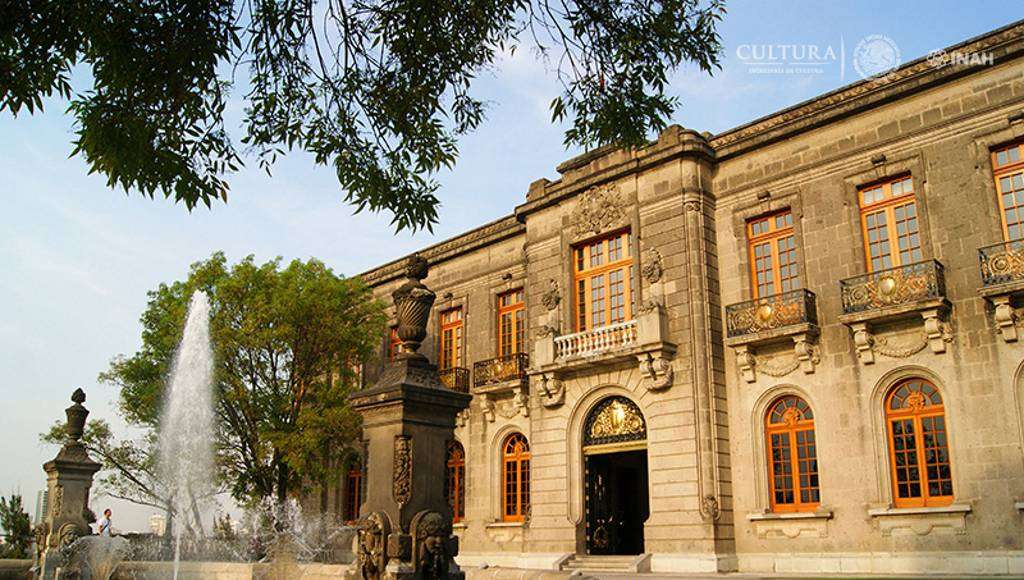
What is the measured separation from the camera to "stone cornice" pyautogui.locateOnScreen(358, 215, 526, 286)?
25.4 m

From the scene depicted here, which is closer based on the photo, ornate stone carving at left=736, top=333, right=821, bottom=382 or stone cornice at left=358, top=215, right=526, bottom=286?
ornate stone carving at left=736, top=333, right=821, bottom=382

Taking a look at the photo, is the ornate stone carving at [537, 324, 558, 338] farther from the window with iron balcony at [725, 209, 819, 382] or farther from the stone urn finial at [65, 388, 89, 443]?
the stone urn finial at [65, 388, 89, 443]

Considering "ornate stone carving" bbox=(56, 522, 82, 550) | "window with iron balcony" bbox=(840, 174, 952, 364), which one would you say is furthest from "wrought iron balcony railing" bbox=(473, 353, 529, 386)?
"ornate stone carving" bbox=(56, 522, 82, 550)

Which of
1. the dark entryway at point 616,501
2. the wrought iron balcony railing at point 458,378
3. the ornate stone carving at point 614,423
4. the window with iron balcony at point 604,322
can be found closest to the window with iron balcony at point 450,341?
the wrought iron balcony railing at point 458,378

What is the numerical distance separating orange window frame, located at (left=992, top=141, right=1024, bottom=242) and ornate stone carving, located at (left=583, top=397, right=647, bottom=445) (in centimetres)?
810

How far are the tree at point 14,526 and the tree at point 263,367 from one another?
3.34 metres

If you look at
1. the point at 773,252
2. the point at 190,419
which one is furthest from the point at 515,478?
the point at 773,252

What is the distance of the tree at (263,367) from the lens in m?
22.8

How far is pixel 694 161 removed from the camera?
1972 centimetres

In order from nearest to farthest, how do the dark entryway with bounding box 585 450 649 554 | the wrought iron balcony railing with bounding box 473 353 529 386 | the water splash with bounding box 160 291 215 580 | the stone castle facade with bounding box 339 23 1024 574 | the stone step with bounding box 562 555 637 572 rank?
1. the stone castle facade with bounding box 339 23 1024 574
2. the stone step with bounding box 562 555 637 572
3. the dark entryway with bounding box 585 450 649 554
4. the water splash with bounding box 160 291 215 580
5. the wrought iron balcony railing with bounding box 473 353 529 386

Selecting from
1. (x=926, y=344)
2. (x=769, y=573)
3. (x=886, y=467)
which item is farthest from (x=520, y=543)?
(x=926, y=344)

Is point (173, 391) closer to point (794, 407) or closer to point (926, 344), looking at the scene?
point (794, 407)

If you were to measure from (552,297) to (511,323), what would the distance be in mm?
3593

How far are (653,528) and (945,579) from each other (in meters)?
5.78
